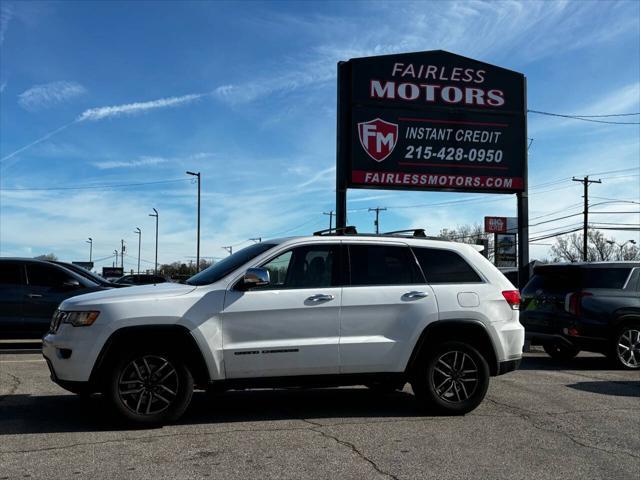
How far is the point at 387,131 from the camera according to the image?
15.7 metres

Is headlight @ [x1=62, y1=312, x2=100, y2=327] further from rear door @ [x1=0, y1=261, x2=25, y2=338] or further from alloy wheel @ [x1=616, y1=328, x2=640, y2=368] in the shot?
alloy wheel @ [x1=616, y1=328, x2=640, y2=368]

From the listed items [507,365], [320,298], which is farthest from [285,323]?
[507,365]

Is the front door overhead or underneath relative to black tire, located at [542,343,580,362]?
overhead

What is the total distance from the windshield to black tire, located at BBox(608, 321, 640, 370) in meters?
6.70

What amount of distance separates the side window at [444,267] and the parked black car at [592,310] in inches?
175

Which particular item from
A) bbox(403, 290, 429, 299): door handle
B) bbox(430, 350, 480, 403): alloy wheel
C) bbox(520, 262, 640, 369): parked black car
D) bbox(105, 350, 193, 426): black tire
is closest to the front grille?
bbox(105, 350, 193, 426): black tire

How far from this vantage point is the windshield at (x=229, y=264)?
618 cm

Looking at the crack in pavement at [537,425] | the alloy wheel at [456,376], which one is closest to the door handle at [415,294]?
the alloy wheel at [456,376]

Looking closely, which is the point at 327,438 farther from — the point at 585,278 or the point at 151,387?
the point at 585,278

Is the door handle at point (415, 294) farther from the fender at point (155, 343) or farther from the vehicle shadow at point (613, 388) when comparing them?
the vehicle shadow at point (613, 388)

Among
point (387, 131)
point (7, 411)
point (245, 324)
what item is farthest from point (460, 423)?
point (387, 131)

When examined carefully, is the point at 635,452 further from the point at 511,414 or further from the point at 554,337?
the point at 554,337

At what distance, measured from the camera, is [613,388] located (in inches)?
328

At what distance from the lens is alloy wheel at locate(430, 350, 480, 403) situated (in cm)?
647
